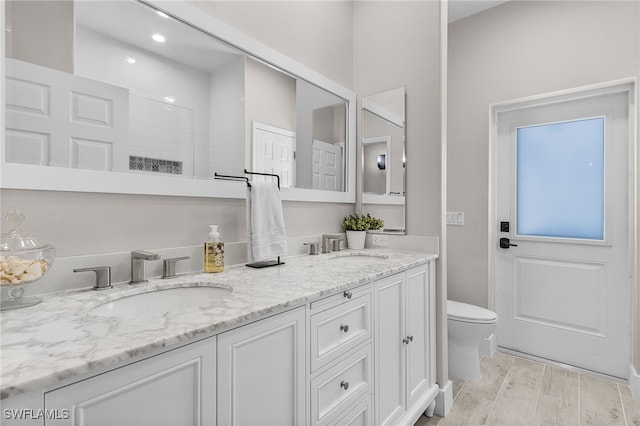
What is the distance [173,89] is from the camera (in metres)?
1.28

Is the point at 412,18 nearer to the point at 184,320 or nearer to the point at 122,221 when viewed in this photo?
the point at 122,221

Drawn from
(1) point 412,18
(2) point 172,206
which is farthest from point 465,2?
(2) point 172,206

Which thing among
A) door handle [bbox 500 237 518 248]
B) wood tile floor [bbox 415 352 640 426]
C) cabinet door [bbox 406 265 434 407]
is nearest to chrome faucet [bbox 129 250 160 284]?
cabinet door [bbox 406 265 434 407]

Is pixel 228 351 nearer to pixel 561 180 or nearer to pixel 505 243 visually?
pixel 505 243

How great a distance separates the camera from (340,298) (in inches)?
45.8

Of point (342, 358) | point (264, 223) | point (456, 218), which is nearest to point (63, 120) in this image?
point (264, 223)

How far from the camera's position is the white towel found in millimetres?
1397

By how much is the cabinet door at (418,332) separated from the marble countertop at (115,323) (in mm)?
470

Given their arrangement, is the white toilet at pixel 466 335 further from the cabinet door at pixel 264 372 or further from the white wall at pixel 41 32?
the white wall at pixel 41 32

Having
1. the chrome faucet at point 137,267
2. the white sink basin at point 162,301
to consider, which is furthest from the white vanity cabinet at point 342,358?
the chrome faucet at point 137,267

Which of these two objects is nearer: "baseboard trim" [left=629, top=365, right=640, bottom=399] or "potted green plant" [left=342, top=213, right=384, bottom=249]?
"baseboard trim" [left=629, top=365, right=640, bottom=399]

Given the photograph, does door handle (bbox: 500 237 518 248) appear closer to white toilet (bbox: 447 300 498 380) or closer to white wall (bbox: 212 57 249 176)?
white toilet (bbox: 447 300 498 380)

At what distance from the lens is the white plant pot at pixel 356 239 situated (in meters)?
2.13

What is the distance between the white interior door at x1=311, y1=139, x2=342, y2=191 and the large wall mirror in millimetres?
210
